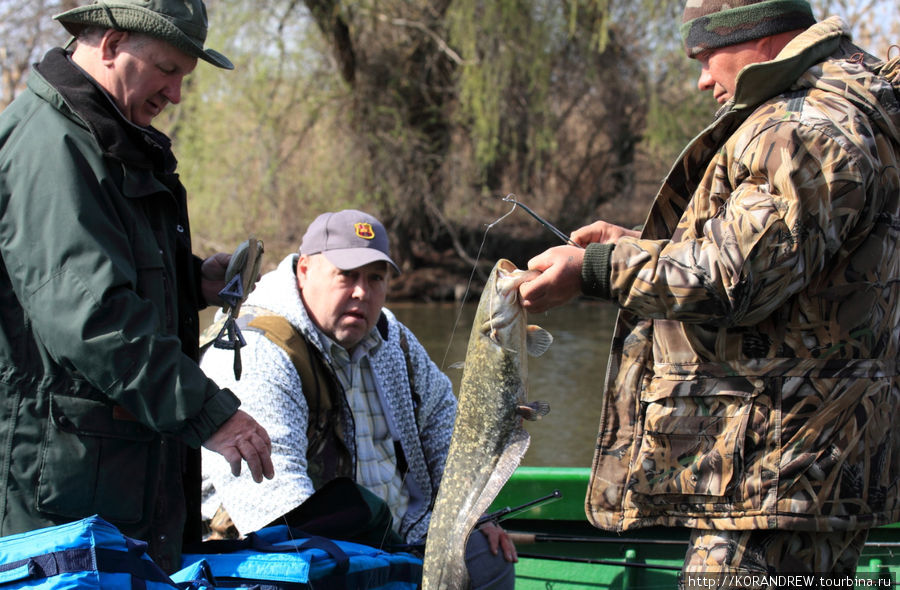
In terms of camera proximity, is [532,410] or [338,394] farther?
[338,394]

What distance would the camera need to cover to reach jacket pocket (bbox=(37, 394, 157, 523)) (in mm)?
2354

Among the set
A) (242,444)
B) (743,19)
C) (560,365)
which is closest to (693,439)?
(743,19)

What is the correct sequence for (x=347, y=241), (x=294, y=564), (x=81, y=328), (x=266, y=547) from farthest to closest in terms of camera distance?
(x=347, y=241) < (x=266, y=547) < (x=294, y=564) < (x=81, y=328)

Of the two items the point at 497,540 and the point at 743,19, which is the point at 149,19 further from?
the point at 497,540

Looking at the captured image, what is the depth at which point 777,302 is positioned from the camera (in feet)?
7.18

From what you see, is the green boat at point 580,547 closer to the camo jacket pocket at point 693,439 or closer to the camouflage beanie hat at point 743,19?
the camo jacket pocket at point 693,439

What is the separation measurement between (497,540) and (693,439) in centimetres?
130

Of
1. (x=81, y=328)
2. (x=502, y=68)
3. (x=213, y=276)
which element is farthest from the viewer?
(x=502, y=68)

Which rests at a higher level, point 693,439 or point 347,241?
point 347,241

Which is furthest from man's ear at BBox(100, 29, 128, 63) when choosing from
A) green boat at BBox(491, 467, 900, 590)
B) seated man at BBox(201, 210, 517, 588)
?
green boat at BBox(491, 467, 900, 590)

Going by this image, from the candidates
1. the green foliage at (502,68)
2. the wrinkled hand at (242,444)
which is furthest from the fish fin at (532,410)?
the green foliage at (502,68)

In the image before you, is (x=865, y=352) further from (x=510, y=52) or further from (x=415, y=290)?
(x=415, y=290)

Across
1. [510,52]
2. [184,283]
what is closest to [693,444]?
[184,283]

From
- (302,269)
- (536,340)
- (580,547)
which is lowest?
(580,547)
